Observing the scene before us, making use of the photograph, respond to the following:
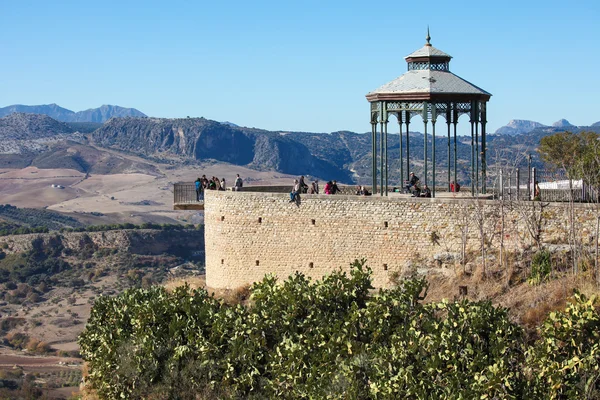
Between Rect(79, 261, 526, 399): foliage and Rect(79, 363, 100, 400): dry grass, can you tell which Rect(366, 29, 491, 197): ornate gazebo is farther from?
Rect(79, 363, 100, 400): dry grass

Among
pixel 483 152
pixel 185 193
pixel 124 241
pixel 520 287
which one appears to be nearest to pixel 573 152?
pixel 483 152

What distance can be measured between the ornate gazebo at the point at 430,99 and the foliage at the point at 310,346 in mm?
6016

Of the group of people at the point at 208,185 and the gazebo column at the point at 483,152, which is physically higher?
the gazebo column at the point at 483,152

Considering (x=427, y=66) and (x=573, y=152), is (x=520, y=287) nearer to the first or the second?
(x=427, y=66)

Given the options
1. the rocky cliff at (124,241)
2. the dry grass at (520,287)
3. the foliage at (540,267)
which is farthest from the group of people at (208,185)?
the rocky cliff at (124,241)

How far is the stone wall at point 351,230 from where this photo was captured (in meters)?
22.6

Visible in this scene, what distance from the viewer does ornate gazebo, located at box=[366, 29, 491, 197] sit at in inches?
996

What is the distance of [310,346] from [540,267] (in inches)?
249

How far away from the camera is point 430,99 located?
25.1 m

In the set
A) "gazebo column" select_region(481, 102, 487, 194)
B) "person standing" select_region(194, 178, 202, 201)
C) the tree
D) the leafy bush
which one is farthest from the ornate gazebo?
the leafy bush

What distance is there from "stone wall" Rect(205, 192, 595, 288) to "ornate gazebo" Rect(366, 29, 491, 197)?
1.80m

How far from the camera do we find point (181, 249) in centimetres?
11912

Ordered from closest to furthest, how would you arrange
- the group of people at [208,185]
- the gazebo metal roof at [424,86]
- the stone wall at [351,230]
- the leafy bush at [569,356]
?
the leafy bush at [569,356]
the stone wall at [351,230]
the gazebo metal roof at [424,86]
the group of people at [208,185]

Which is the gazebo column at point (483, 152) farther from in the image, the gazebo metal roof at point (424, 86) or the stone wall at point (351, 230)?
the stone wall at point (351, 230)
